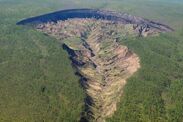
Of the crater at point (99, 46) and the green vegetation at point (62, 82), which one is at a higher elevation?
the green vegetation at point (62, 82)

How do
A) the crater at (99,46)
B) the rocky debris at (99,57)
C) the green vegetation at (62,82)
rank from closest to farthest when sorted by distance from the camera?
the green vegetation at (62,82) < the rocky debris at (99,57) < the crater at (99,46)

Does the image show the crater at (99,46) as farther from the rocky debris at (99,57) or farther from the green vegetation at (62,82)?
the green vegetation at (62,82)

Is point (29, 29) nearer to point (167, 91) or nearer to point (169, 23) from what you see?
point (169, 23)

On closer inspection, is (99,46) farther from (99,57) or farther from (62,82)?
(62,82)

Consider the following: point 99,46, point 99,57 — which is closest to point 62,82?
point 99,57

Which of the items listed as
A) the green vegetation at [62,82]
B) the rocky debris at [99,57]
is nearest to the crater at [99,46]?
the rocky debris at [99,57]

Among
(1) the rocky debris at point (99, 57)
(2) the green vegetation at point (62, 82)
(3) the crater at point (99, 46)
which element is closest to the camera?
(2) the green vegetation at point (62, 82)

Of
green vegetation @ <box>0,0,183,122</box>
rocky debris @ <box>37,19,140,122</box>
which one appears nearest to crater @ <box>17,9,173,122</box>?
rocky debris @ <box>37,19,140,122</box>
